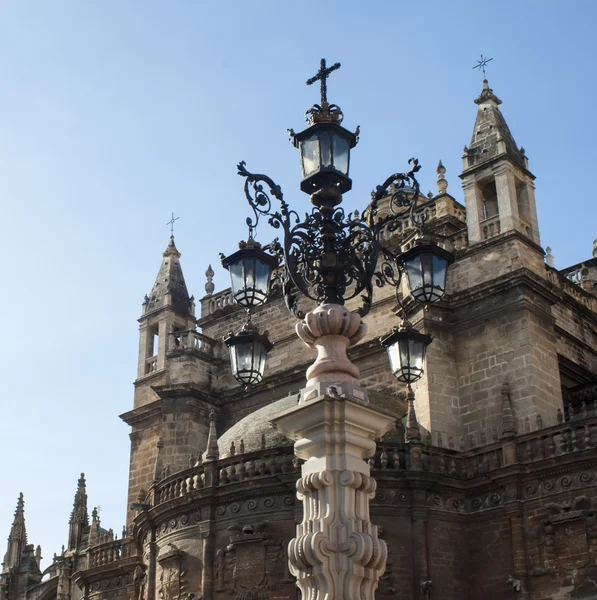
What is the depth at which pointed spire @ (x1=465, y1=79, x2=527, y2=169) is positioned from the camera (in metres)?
23.2

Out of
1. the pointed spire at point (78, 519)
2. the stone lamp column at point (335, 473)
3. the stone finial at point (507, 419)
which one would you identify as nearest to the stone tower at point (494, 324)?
the stone finial at point (507, 419)

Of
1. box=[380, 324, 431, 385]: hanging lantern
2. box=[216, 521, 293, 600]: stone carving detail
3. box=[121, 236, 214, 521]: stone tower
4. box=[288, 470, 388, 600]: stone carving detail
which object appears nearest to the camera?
box=[288, 470, 388, 600]: stone carving detail

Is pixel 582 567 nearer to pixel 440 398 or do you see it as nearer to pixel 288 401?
pixel 440 398

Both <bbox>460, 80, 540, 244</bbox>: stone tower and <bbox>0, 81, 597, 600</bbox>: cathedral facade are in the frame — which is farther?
<bbox>460, 80, 540, 244</bbox>: stone tower

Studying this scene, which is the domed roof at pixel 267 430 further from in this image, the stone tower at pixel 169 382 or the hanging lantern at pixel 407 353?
the hanging lantern at pixel 407 353

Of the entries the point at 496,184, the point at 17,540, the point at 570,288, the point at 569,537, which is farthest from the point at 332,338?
the point at 17,540

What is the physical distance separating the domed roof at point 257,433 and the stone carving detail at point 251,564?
1979mm

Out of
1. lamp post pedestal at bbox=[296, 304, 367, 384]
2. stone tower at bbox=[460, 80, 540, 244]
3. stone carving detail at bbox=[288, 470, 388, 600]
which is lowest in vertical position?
stone carving detail at bbox=[288, 470, 388, 600]

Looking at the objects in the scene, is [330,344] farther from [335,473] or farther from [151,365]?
[151,365]

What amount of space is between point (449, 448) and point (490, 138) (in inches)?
308

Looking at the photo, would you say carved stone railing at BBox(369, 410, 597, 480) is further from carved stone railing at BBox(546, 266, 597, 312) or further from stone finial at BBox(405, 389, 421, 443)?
carved stone railing at BBox(546, 266, 597, 312)

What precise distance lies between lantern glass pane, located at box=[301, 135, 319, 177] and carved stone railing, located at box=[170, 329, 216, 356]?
58.5 ft

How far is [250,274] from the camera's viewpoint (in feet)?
33.4

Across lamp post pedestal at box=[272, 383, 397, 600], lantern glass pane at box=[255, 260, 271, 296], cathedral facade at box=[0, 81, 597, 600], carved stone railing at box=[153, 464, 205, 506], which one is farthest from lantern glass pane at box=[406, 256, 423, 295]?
carved stone railing at box=[153, 464, 205, 506]
